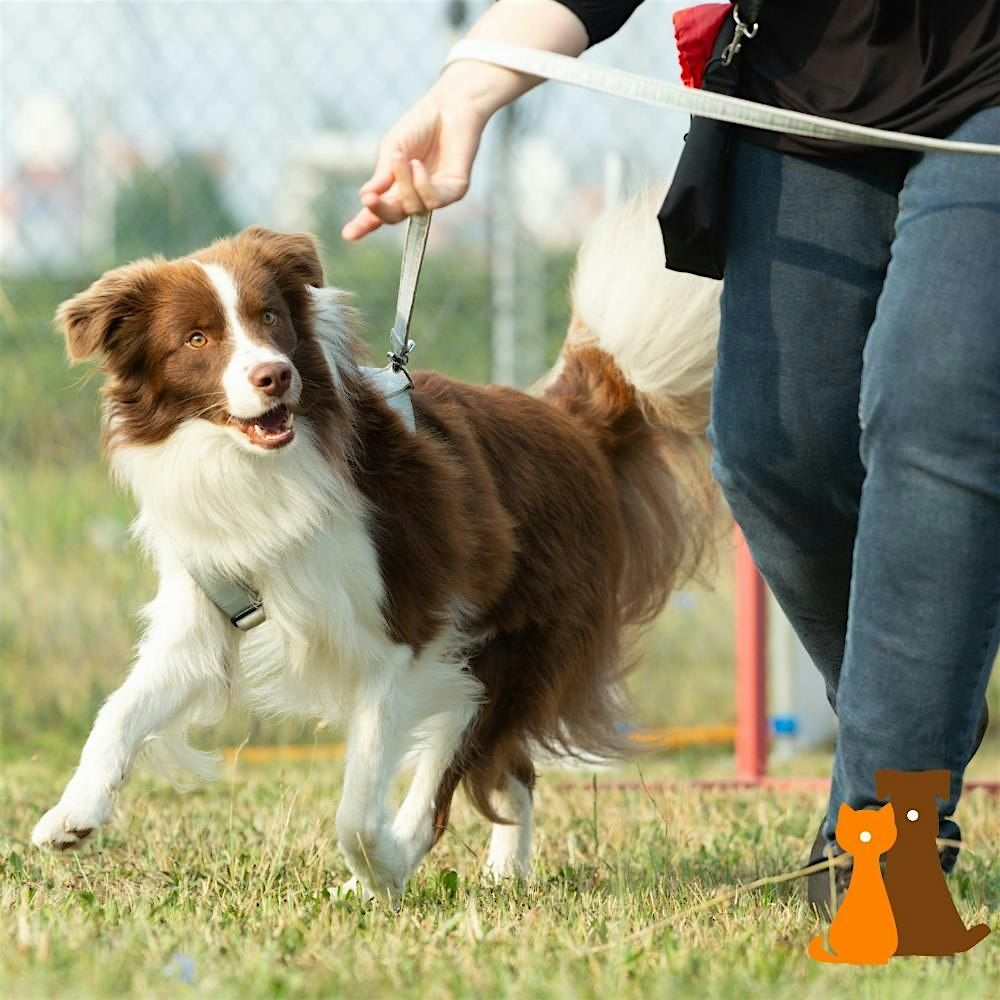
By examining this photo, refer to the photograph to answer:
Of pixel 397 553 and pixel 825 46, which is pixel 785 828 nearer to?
pixel 397 553

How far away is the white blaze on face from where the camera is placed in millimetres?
2869

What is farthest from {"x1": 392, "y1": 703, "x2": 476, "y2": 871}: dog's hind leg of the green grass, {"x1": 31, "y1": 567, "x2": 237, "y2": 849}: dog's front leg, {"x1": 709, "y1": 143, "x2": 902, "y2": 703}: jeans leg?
{"x1": 709, "y1": 143, "x2": 902, "y2": 703}: jeans leg

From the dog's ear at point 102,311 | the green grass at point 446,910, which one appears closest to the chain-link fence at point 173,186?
the green grass at point 446,910

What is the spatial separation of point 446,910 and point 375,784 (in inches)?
13.3

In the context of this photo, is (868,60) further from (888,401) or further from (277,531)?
(277,531)

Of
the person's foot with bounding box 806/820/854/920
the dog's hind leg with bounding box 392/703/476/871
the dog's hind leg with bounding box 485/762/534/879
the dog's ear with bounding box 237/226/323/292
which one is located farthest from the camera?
the dog's hind leg with bounding box 485/762/534/879

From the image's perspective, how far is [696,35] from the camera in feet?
9.05

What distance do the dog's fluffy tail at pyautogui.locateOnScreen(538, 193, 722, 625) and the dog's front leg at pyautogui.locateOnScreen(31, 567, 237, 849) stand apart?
1.17m

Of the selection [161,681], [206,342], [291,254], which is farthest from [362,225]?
[161,681]

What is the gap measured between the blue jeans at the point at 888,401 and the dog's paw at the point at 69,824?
1282 mm

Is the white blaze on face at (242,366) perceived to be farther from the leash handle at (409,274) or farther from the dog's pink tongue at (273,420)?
the leash handle at (409,274)

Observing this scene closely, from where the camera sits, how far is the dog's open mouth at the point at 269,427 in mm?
2953

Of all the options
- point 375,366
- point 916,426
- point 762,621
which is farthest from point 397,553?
point 762,621

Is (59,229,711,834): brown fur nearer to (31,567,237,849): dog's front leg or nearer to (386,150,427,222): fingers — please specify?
(31,567,237,849): dog's front leg
